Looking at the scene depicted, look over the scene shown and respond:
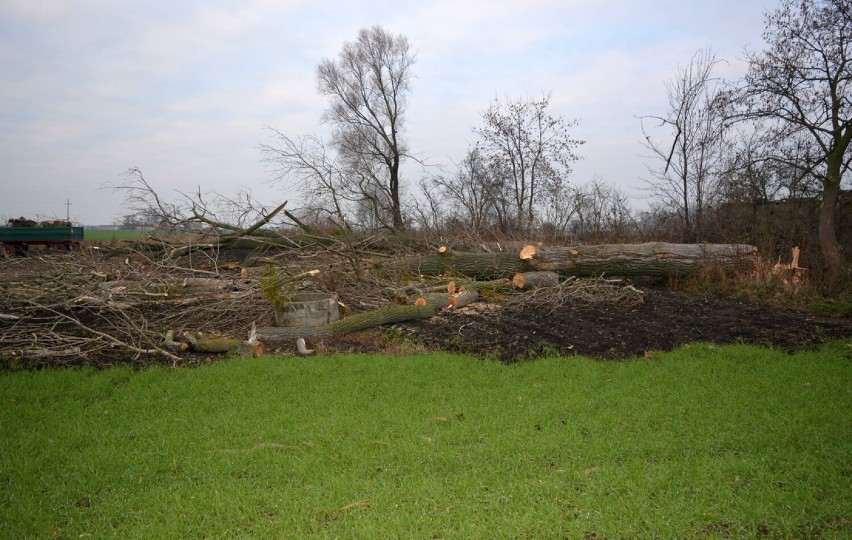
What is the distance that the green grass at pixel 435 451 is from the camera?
347 cm

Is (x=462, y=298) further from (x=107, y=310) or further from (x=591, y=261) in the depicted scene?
(x=107, y=310)

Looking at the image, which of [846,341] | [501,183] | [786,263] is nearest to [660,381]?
[846,341]

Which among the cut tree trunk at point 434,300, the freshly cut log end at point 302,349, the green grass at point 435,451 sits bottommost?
the green grass at point 435,451

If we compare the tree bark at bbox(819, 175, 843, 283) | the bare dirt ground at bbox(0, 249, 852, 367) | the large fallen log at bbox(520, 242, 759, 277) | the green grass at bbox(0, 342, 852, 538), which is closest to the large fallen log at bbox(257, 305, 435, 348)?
the bare dirt ground at bbox(0, 249, 852, 367)

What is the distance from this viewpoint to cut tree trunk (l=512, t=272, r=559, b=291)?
416 inches

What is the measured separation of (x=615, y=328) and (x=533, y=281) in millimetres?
2630

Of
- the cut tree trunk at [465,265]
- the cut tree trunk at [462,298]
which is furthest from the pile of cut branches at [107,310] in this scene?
the cut tree trunk at [465,265]

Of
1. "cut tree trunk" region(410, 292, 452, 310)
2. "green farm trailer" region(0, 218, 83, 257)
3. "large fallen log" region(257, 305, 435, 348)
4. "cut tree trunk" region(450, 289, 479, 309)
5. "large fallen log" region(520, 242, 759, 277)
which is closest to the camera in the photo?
"large fallen log" region(257, 305, 435, 348)

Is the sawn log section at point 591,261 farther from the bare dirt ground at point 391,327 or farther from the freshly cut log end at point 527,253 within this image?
the bare dirt ground at point 391,327

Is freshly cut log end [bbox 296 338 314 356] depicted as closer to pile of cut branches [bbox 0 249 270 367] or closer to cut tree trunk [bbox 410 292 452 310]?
pile of cut branches [bbox 0 249 270 367]

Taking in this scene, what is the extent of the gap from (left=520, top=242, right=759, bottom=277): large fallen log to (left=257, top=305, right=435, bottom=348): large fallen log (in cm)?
307

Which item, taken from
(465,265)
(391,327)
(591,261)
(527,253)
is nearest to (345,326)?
(391,327)

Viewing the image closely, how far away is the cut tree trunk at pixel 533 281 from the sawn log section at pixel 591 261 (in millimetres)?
435

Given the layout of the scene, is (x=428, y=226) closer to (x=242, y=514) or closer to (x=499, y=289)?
(x=499, y=289)
